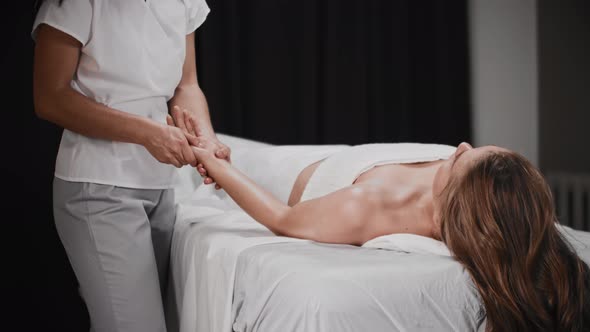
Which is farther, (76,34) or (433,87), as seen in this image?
(433,87)

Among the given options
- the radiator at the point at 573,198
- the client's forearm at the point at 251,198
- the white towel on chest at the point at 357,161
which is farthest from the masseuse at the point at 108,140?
the radiator at the point at 573,198

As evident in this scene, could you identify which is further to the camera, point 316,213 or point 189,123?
point 189,123

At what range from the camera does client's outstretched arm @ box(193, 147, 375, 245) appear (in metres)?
1.43

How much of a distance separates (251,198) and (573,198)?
2612 mm

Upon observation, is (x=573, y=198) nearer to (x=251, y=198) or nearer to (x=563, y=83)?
(x=563, y=83)

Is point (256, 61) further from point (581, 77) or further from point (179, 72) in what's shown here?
point (581, 77)

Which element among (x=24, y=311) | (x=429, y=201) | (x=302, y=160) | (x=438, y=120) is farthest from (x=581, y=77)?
(x=24, y=311)

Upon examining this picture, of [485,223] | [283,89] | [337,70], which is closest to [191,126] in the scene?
[485,223]

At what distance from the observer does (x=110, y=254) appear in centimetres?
144

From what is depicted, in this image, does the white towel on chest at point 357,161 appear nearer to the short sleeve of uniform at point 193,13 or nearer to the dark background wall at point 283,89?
the short sleeve of uniform at point 193,13

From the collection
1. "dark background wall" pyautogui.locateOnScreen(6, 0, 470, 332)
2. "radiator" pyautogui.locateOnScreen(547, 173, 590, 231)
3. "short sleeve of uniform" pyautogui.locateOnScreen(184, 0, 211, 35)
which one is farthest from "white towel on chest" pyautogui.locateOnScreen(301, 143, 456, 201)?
"radiator" pyautogui.locateOnScreen(547, 173, 590, 231)

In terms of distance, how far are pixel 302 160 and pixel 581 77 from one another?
2518mm

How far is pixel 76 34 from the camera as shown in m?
1.38

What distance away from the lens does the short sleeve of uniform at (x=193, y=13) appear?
1655 millimetres
